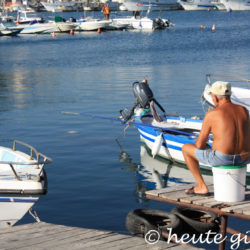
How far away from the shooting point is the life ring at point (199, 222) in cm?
972

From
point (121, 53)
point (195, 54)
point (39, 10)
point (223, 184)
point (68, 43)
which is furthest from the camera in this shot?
point (39, 10)

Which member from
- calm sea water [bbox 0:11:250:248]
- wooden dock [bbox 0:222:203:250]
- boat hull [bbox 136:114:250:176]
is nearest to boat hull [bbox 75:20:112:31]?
calm sea water [bbox 0:11:250:248]

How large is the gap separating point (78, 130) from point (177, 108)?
5.08m

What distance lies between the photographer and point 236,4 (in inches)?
5015

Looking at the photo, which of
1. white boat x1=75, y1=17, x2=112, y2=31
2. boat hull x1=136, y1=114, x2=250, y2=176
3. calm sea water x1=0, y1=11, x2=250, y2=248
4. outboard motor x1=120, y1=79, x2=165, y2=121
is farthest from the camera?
white boat x1=75, y1=17, x2=112, y2=31

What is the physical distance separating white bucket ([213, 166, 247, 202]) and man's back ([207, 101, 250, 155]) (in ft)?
0.84

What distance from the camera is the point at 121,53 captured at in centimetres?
4994

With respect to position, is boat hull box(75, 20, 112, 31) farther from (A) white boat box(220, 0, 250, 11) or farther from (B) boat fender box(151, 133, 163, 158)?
(B) boat fender box(151, 133, 163, 158)

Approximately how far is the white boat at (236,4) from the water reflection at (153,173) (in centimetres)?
11255

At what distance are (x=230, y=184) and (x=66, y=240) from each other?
2.40m

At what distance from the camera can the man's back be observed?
27.4 ft

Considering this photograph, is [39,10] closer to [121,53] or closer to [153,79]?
[121,53]

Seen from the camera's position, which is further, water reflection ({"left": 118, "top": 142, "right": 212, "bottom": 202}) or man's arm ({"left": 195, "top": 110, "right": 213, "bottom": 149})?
water reflection ({"left": 118, "top": 142, "right": 212, "bottom": 202})

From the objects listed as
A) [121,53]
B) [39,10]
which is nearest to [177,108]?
[121,53]
